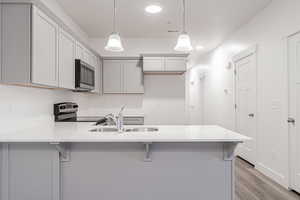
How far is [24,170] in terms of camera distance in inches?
81.2

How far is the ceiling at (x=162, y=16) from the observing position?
127 inches

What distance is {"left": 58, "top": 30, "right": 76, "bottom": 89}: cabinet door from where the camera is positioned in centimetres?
260

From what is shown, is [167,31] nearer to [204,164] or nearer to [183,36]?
[183,36]

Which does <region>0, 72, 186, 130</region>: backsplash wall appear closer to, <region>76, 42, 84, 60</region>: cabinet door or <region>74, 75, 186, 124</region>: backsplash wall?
<region>74, 75, 186, 124</region>: backsplash wall

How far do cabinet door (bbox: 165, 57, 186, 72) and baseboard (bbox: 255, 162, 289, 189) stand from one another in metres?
2.27

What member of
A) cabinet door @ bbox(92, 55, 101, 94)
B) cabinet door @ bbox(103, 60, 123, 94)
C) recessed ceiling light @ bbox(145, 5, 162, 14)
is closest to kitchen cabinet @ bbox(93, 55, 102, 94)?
cabinet door @ bbox(92, 55, 101, 94)

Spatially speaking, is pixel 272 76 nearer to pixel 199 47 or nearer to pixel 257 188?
pixel 257 188

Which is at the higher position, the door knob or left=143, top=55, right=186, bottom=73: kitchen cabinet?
left=143, top=55, right=186, bottom=73: kitchen cabinet

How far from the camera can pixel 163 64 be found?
14.7 ft

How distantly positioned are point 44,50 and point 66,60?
0.55 metres

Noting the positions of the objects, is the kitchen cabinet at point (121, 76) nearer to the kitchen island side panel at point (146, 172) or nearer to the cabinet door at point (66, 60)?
the cabinet door at point (66, 60)

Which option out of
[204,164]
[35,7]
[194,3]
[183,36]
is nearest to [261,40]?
[194,3]

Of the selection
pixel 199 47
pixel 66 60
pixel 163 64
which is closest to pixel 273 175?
pixel 163 64

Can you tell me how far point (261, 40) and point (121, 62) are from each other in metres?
2.67
